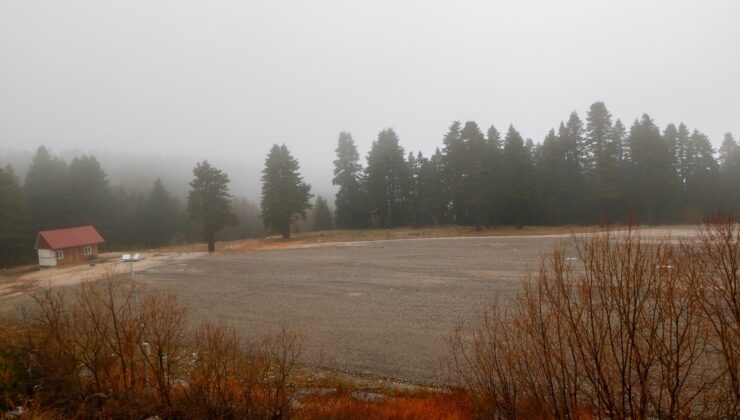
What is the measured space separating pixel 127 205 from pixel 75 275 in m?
34.7

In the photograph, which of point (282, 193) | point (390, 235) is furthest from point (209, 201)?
point (390, 235)

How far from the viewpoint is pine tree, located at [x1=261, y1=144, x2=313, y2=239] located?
44.7 meters

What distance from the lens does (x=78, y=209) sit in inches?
1884

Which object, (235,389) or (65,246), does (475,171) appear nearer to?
(235,389)

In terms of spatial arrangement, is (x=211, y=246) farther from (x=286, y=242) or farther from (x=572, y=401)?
(x=572, y=401)

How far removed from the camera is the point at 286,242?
4247 cm

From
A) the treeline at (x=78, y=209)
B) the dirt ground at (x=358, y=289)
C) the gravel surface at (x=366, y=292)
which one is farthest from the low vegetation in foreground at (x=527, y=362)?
the treeline at (x=78, y=209)

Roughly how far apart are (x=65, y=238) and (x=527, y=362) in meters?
41.5

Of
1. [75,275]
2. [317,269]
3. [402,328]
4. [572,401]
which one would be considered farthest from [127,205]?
[572,401]

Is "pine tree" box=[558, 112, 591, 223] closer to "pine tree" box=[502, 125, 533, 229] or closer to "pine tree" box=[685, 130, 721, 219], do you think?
"pine tree" box=[502, 125, 533, 229]

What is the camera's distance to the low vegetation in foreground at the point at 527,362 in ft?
18.0

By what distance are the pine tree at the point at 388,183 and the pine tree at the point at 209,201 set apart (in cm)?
1895

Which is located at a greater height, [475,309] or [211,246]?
[211,246]

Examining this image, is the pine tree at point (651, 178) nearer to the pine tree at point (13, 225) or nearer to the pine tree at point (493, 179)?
the pine tree at point (493, 179)
